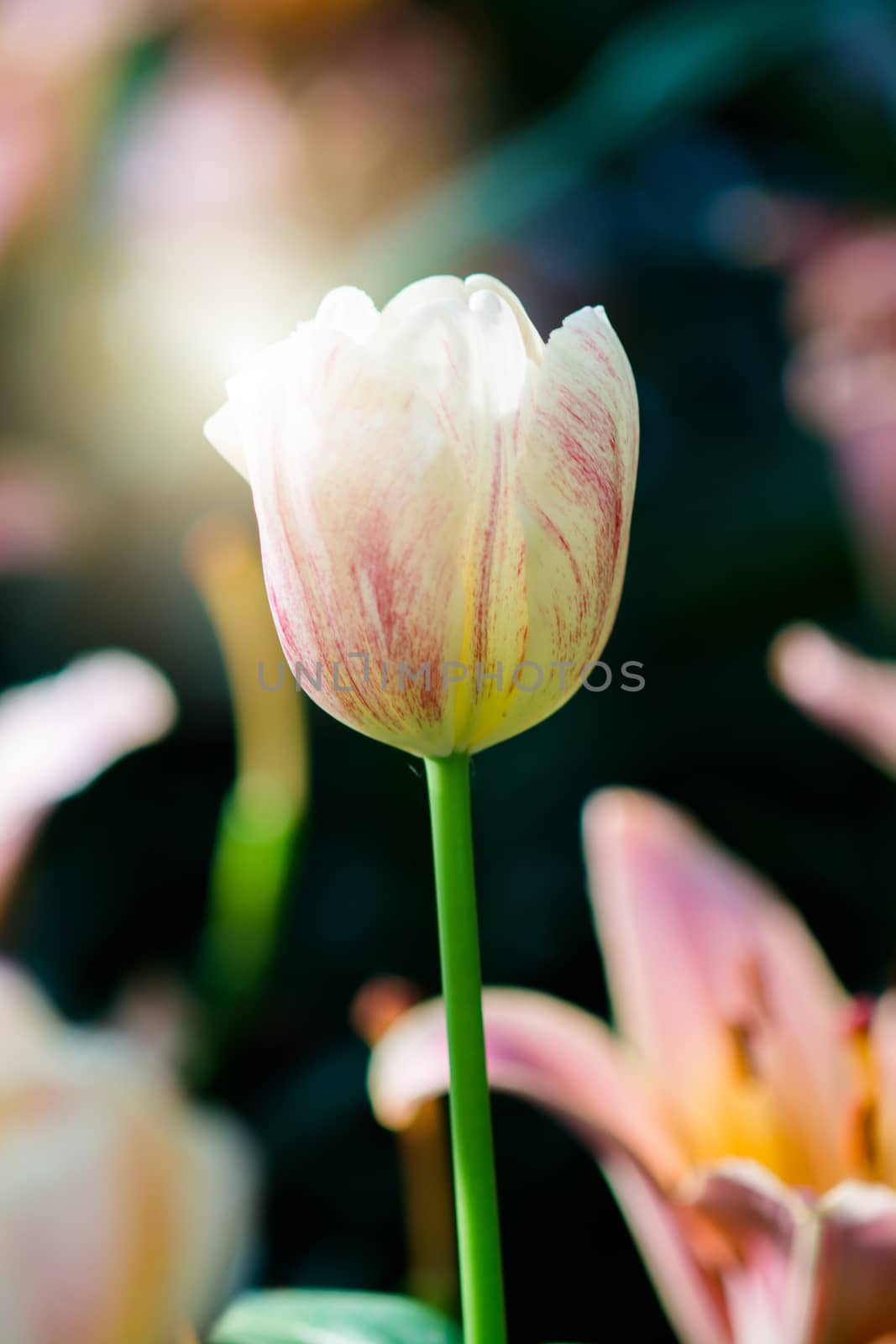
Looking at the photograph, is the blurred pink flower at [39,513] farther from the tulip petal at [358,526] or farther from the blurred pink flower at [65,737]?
the tulip petal at [358,526]

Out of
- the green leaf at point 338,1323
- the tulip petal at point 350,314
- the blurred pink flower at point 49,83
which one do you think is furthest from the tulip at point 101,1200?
the blurred pink flower at point 49,83

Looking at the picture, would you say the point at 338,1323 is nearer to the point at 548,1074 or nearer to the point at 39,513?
the point at 548,1074

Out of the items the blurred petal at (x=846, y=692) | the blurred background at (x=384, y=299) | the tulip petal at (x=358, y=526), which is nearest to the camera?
the tulip petal at (x=358, y=526)

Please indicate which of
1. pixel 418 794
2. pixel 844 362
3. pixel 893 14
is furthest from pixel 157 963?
pixel 893 14

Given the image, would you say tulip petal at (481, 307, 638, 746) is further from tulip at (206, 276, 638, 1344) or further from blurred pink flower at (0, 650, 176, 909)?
blurred pink flower at (0, 650, 176, 909)

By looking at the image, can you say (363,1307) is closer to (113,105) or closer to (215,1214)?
(215,1214)

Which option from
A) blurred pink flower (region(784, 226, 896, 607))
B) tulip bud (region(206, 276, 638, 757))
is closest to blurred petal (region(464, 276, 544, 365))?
→ tulip bud (region(206, 276, 638, 757))
